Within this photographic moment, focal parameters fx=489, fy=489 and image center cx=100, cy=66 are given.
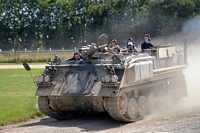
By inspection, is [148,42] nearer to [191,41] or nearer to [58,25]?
[191,41]

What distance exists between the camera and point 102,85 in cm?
1505

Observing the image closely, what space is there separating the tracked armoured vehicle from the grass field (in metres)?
1.25

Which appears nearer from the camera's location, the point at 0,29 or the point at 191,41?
the point at 191,41

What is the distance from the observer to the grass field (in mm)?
16837

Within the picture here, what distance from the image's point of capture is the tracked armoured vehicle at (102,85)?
49.4 ft

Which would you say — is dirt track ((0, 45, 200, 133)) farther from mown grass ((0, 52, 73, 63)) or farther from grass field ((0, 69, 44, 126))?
mown grass ((0, 52, 73, 63))

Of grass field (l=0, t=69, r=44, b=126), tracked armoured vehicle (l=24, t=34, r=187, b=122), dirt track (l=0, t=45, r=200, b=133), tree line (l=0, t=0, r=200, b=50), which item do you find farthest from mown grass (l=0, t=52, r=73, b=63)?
A: tracked armoured vehicle (l=24, t=34, r=187, b=122)

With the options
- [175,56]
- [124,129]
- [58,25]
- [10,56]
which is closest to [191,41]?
[175,56]

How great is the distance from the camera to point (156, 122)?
1495 cm

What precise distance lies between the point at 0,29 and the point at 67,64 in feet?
185

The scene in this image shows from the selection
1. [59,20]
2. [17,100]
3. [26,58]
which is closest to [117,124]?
[17,100]

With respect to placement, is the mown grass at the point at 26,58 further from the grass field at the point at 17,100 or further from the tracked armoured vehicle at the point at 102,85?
the tracked armoured vehicle at the point at 102,85

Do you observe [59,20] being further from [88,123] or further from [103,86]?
[103,86]

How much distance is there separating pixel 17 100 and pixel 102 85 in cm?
630
